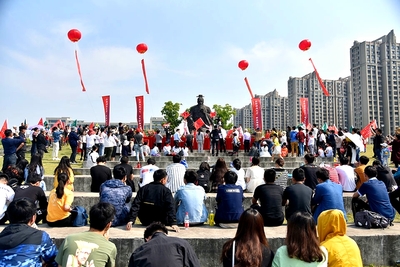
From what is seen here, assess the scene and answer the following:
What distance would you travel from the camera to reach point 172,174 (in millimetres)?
7191

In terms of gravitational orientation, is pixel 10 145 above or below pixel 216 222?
above

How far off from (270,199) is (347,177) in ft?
12.1

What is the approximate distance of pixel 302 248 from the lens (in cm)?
267

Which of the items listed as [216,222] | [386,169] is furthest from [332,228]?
[386,169]

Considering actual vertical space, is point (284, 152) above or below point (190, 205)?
above

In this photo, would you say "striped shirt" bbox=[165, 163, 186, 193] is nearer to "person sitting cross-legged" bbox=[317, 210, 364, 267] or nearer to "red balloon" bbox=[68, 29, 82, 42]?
"person sitting cross-legged" bbox=[317, 210, 364, 267]

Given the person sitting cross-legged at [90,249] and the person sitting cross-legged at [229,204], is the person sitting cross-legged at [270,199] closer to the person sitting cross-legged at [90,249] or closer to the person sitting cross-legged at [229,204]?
the person sitting cross-legged at [229,204]

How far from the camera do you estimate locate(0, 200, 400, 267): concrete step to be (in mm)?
4605

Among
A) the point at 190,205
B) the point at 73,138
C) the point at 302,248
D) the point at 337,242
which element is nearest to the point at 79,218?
the point at 190,205

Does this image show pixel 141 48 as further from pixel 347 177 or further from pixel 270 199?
pixel 270 199

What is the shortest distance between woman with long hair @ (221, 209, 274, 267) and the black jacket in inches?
87.9

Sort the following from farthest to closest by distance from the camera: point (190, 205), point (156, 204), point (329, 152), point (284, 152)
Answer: point (284, 152) < point (329, 152) < point (190, 205) < point (156, 204)

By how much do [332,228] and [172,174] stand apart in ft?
14.9

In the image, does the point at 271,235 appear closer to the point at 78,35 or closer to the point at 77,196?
the point at 77,196
